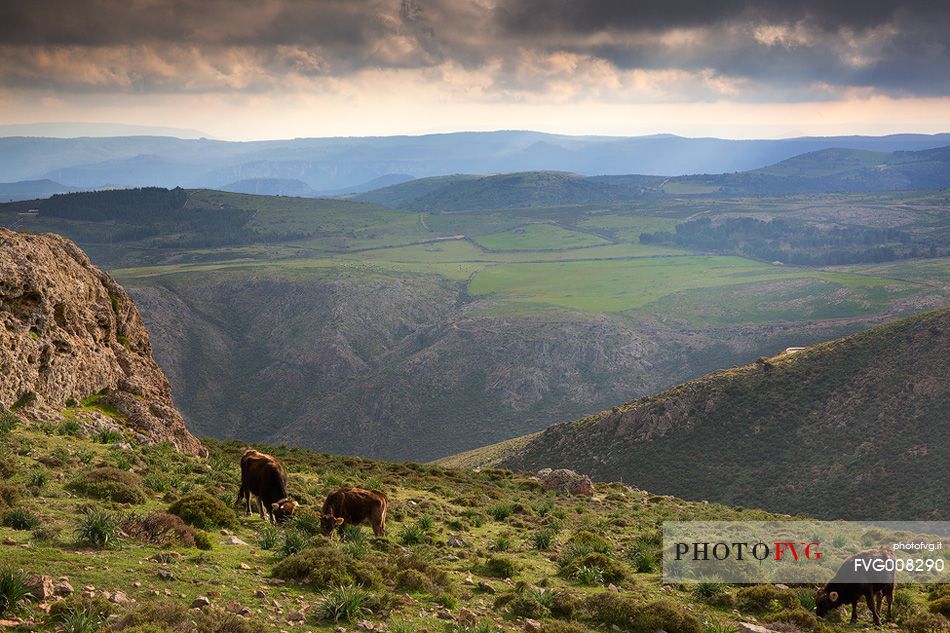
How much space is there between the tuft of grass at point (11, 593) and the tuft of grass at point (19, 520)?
13.2ft

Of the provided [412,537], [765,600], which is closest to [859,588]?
[765,600]

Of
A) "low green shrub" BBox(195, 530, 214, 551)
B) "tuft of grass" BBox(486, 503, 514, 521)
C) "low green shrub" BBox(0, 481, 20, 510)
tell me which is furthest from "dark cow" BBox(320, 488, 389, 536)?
"tuft of grass" BBox(486, 503, 514, 521)

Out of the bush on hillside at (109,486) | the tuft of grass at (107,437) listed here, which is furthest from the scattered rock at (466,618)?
the tuft of grass at (107,437)

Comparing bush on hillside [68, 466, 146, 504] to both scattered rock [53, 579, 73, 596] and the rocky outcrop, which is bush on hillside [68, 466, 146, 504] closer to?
scattered rock [53, 579, 73, 596]

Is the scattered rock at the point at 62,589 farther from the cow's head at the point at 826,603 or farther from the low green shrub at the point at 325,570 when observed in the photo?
the cow's head at the point at 826,603

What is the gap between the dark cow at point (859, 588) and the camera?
15.5m

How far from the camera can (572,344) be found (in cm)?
13925

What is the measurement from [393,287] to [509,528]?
14781cm

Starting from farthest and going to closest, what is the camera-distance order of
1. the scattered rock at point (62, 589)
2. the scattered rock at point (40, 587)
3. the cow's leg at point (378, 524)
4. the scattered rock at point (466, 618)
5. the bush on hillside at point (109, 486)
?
the cow's leg at point (378, 524), the bush on hillside at point (109, 486), the scattered rock at point (466, 618), the scattered rock at point (62, 589), the scattered rock at point (40, 587)

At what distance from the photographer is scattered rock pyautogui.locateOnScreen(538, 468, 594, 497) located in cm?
3881

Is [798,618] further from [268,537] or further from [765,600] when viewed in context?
[268,537]

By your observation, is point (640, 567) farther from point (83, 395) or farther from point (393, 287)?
point (393, 287)

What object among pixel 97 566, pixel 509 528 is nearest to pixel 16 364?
pixel 97 566

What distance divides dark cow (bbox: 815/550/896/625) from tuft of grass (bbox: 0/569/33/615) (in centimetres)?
1536
